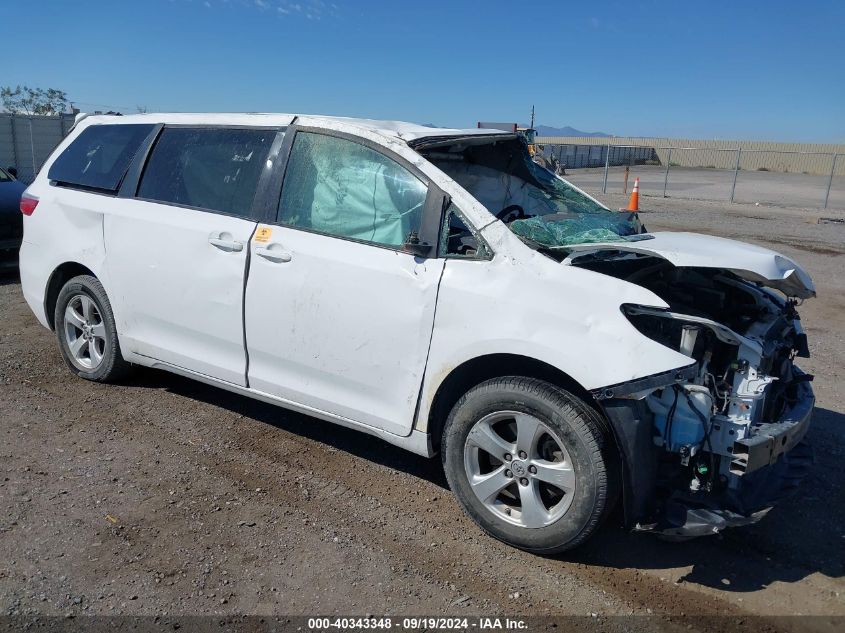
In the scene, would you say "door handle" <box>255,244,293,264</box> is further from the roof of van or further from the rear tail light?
the rear tail light

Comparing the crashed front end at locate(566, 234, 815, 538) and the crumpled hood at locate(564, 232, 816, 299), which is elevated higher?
the crumpled hood at locate(564, 232, 816, 299)

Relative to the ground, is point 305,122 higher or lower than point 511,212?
higher

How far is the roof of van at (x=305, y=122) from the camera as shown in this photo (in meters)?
4.01

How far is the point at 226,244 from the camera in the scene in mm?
4145

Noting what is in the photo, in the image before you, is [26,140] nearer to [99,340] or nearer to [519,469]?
[99,340]

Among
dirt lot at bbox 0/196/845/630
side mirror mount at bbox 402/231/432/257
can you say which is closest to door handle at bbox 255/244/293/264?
side mirror mount at bbox 402/231/432/257

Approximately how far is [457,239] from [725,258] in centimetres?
131

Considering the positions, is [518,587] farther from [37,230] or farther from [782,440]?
[37,230]

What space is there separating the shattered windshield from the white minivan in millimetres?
22

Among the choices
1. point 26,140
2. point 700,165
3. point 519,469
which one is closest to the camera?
point 519,469

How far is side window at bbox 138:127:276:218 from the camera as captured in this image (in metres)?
4.27

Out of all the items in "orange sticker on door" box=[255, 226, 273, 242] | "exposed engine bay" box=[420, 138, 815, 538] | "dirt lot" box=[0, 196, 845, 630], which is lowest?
"dirt lot" box=[0, 196, 845, 630]

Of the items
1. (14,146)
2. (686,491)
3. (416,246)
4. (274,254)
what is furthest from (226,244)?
(14,146)

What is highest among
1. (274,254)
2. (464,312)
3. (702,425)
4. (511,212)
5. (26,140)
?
(26,140)
